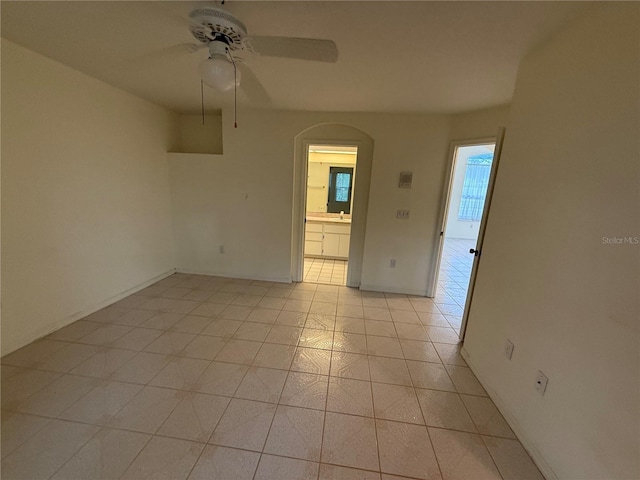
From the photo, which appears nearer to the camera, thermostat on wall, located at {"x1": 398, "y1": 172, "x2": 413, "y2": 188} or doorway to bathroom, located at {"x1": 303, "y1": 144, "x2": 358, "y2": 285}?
thermostat on wall, located at {"x1": 398, "y1": 172, "x2": 413, "y2": 188}

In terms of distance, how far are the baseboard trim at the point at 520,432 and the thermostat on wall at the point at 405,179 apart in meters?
2.06

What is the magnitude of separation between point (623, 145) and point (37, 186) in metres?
→ 3.57

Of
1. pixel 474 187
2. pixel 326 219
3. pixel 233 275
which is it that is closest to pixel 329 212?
pixel 326 219

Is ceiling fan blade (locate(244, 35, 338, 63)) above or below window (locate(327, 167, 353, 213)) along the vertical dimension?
above

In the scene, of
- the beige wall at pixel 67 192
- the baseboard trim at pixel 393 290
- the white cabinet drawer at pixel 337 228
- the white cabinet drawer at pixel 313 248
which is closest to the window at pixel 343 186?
the white cabinet drawer at pixel 337 228

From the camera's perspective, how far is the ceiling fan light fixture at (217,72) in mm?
1343

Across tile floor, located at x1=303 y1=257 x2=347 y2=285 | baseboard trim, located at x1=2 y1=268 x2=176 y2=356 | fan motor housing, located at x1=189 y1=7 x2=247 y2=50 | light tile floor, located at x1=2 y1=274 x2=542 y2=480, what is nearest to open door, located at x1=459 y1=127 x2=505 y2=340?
light tile floor, located at x1=2 y1=274 x2=542 y2=480

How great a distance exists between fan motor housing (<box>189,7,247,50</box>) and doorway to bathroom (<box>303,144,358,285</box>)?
118 inches

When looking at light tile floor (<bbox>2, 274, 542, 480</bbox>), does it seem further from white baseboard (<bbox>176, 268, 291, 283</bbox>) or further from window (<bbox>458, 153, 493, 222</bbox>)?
window (<bbox>458, 153, 493, 222</bbox>)

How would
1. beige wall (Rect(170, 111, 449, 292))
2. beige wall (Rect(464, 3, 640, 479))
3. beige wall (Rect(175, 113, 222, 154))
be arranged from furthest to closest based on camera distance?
beige wall (Rect(175, 113, 222, 154)) < beige wall (Rect(170, 111, 449, 292)) < beige wall (Rect(464, 3, 640, 479))

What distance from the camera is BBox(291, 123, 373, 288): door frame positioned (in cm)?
328

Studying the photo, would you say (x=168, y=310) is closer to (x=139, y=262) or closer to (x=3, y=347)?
(x=139, y=262)

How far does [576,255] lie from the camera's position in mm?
1196

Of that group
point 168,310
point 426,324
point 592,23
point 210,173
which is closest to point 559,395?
point 426,324
